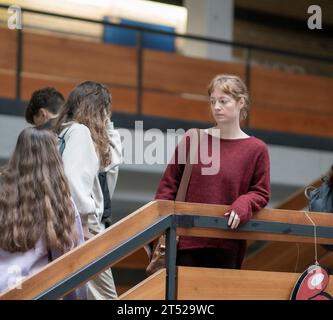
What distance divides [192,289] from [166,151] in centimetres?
395

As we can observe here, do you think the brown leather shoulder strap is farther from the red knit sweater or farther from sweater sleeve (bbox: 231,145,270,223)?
sweater sleeve (bbox: 231,145,270,223)

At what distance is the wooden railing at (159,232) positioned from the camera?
292 cm

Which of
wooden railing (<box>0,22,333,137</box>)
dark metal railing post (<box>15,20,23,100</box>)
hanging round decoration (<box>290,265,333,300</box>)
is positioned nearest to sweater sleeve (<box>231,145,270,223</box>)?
hanging round decoration (<box>290,265,333,300</box>)

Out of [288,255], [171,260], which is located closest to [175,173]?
[171,260]

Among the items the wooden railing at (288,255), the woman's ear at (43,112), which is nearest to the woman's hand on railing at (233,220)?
the wooden railing at (288,255)

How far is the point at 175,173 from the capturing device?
11.5 feet

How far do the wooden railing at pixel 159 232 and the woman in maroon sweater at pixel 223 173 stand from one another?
0.12 metres

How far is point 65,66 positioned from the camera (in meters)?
8.25

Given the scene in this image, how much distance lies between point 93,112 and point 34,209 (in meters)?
0.73

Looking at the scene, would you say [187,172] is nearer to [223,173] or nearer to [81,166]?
[223,173]

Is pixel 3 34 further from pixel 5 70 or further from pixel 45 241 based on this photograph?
pixel 45 241

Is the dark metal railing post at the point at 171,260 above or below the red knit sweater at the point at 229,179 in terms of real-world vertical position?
below

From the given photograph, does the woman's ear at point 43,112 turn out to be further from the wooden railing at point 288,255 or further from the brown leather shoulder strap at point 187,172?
the wooden railing at point 288,255

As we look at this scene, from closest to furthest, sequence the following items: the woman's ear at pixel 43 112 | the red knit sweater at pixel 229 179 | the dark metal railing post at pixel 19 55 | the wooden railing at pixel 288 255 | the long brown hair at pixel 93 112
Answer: the red knit sweater at pixel 229 179
the long brown hair at pixel 93 112
the woman's ear at pixel 43 112
the wooden railing at pixel 288 255
the dark metal railing post at pixel 19 55
